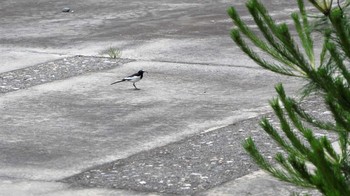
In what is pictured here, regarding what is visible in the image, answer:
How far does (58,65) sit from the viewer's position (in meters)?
13.2

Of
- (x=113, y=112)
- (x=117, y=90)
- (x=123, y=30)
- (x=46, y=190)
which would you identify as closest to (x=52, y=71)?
(x=117, y=90)

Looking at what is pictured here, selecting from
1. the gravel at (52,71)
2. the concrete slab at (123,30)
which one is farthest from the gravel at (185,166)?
the concrete slab at (123,30)

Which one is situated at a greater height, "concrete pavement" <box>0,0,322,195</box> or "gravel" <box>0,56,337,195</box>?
"gravel" <box>0,56,337,195</box>

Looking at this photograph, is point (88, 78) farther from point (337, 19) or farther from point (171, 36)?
point (337, 19)

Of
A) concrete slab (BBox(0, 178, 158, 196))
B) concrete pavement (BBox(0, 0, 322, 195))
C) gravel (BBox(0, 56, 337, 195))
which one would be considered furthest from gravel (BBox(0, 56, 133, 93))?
concrete slab (BBox(0, 178, 158, 196))

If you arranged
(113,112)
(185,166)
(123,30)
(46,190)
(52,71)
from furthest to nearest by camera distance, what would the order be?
(123,30) < (52,71) < (113,112) < (185,166) < (46,190)

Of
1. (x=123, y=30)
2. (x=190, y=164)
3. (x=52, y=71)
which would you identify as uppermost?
(x=190, y=164)

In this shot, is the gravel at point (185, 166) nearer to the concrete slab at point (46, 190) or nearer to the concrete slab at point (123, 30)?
the concrete slab at point (46, 190)

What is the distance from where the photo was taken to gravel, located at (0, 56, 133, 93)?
40.4 feet

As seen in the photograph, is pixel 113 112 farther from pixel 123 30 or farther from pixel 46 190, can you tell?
pixel 123 30

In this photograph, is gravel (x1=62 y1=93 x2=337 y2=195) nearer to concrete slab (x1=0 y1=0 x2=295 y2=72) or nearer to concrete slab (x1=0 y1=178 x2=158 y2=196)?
concrete slab (x1=0 y1=178 x2=158 y2=196)

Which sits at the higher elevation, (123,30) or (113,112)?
(113,112)

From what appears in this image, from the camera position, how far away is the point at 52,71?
42.2 feet

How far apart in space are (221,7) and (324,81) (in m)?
11.7
